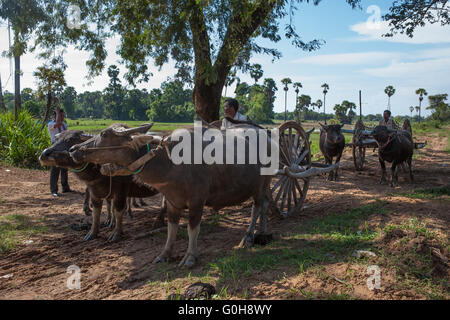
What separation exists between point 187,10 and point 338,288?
6342 mm

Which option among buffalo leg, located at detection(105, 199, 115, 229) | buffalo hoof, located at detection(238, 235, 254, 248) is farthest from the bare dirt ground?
buffalo leg, located at detection(105, 199, 115, 229)

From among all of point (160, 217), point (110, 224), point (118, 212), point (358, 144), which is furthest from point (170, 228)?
point (358, 144)

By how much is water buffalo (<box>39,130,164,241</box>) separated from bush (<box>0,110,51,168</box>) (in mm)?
8961

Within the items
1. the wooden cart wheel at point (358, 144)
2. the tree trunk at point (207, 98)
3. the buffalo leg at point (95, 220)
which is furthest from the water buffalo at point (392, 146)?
the buffalo leg at point (95, 220)

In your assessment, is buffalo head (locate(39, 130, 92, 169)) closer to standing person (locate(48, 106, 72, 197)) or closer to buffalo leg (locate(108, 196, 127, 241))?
buffalo leg (locate(108, 196, 127, 241))

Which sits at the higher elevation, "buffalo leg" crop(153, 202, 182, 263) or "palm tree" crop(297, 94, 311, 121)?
"palm tree" crop(297, 94, 311, 121)

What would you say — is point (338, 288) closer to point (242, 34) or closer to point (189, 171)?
point (189, 171)

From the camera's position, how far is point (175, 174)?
3965 millimetres

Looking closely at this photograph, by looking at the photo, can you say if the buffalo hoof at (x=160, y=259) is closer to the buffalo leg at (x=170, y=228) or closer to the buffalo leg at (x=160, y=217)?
the buffalo leg at (x=170, y=228)

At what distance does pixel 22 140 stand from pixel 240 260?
12.4 metres

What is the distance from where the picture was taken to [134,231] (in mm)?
5902

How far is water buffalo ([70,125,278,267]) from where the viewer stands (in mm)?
3752
